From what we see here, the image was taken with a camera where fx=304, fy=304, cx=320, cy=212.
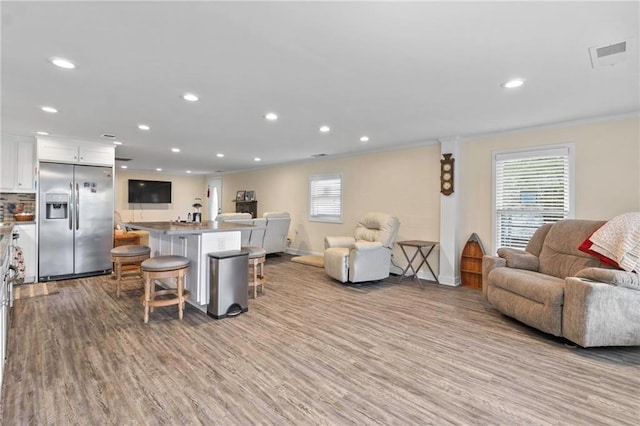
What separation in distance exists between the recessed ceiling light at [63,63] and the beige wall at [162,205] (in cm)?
790

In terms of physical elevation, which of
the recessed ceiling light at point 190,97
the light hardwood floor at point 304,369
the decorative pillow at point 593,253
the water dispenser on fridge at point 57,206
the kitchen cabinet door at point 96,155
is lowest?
the light hardwood floor at point 304,369

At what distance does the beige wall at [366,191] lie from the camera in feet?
17.2

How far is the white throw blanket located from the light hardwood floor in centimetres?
79

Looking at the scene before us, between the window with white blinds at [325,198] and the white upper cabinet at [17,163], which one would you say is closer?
the white upper cabinet at [17,163]

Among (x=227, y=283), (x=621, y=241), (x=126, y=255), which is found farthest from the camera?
(x=126, y=255)

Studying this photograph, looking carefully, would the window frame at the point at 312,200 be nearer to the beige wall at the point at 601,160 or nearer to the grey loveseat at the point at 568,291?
the beige wall at the point at 601,160

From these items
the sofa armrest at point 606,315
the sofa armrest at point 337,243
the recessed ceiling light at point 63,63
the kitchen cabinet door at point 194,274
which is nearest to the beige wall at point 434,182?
the sofa armrest at point 337,243

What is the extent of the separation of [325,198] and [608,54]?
210 inches

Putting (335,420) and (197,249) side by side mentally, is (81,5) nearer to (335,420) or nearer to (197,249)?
(197,249)

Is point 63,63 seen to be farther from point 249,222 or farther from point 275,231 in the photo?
point 275,231

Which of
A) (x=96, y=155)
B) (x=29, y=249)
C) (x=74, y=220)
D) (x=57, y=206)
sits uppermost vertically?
(x=96, y=155)

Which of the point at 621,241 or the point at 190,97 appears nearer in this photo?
the point at 621,241

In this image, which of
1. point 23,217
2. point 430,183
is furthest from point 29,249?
point 430,183

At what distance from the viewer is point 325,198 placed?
23.3 feet
